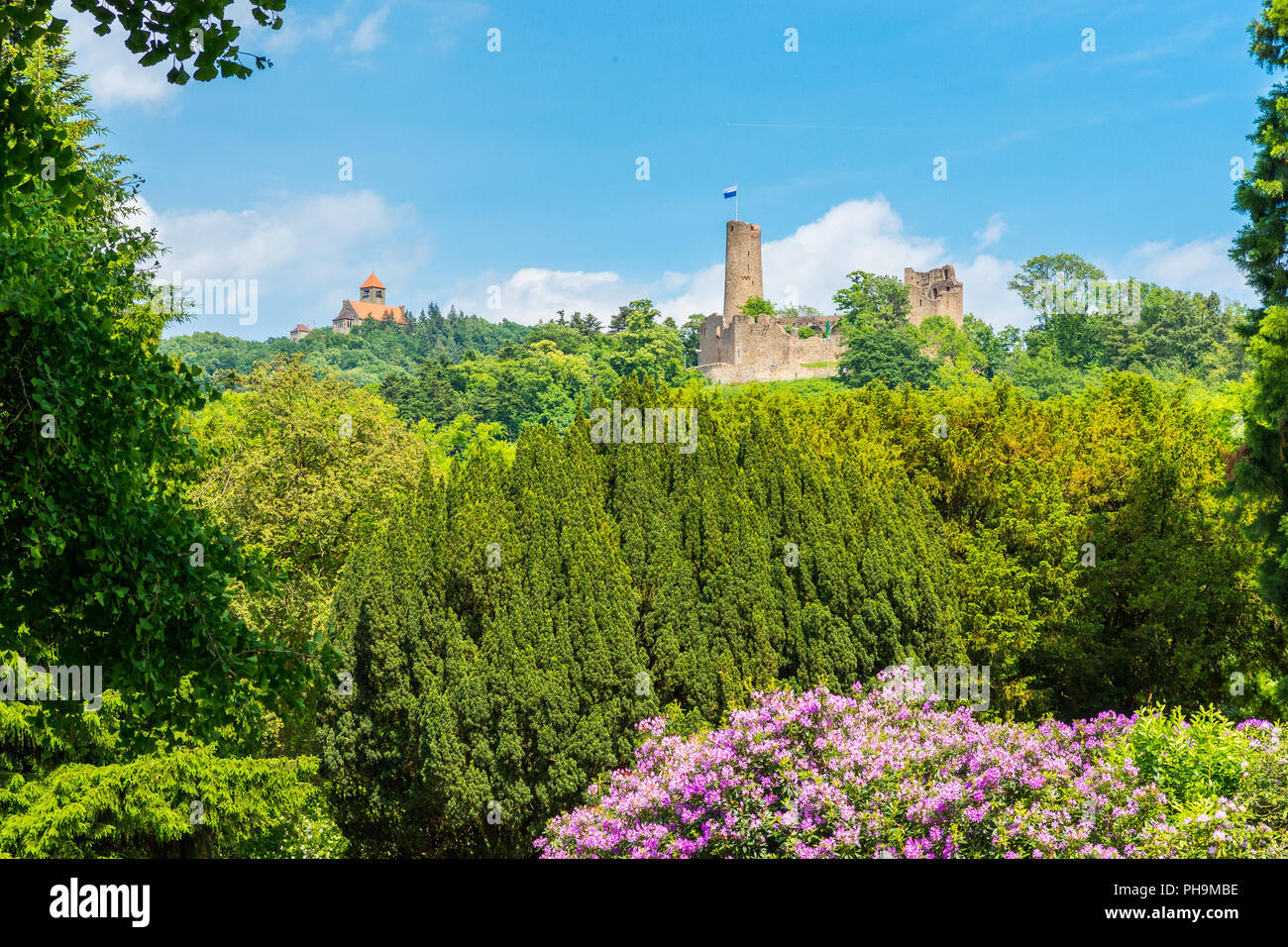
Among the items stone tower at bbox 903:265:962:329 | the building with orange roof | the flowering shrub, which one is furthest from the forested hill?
the flowering shrub

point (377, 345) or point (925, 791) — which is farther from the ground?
point (377, 345)

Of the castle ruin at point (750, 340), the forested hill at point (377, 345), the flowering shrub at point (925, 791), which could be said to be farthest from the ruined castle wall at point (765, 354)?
the flowering shrub at point (925, 791)

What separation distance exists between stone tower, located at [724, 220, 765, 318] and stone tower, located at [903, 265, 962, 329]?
640 inches

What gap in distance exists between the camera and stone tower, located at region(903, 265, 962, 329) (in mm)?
92875

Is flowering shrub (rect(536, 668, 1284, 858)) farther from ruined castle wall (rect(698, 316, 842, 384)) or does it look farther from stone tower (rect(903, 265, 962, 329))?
stone tower (rect(903, 265, 962, 329))

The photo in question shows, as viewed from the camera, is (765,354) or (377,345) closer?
(765,354)

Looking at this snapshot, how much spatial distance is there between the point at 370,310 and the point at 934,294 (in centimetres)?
8993

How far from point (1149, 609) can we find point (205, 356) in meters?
85.6

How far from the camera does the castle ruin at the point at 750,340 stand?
80812 mm

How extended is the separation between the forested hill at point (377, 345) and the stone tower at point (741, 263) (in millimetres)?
23913

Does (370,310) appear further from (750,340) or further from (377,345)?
(750,340)

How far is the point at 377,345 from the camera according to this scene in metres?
132

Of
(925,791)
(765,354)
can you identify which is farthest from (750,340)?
(925,791)
